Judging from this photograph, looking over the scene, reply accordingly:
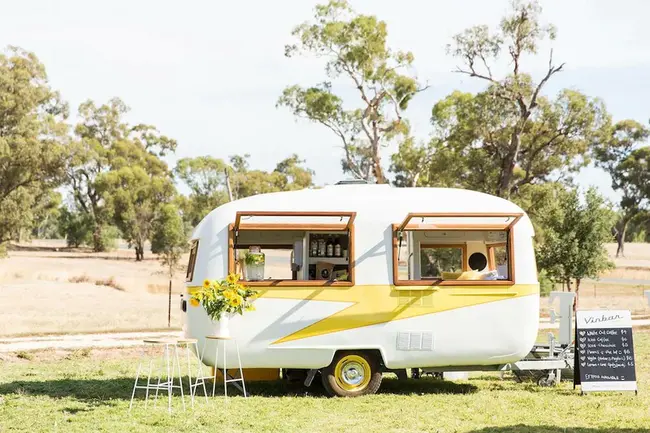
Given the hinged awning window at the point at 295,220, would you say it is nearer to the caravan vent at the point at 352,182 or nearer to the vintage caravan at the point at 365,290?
the vintage caravan at the point at 365,290

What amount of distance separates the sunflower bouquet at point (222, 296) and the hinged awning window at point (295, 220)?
777 mm

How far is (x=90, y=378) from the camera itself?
42.4ft

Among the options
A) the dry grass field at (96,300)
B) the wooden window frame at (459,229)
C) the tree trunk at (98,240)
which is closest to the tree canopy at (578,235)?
the dry grass field at (96,300)

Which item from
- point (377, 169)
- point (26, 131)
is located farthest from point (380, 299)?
point (26, 131)

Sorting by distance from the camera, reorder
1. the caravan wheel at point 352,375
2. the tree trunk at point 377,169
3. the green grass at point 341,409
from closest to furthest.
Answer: the green grass at point 341,409 → the caravan wheel at point 352,375 → the tree trunk at point 377,169

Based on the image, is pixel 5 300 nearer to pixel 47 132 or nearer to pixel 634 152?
pixel 47 132

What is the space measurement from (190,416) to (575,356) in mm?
5243

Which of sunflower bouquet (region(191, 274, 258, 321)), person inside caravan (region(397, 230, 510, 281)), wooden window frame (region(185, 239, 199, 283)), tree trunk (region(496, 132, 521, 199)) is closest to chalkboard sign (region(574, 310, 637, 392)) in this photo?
person inside caravan (region(397, 230, 510, 281))

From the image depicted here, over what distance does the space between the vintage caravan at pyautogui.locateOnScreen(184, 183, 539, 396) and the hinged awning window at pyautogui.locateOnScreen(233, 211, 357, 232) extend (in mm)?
13

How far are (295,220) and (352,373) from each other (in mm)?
2176

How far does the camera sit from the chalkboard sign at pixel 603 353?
1109 centimetres

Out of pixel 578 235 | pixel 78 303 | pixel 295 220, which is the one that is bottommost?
pixel 78 303

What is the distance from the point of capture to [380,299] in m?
11.0

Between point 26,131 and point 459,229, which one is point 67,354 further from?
point 26,131
